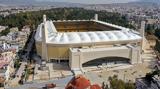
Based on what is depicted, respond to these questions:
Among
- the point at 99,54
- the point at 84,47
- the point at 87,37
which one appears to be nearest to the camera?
the point at 99,54

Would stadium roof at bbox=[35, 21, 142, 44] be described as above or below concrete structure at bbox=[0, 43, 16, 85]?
above

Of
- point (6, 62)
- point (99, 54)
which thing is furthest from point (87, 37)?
point (6, 62)

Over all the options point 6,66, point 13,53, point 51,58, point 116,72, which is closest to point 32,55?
point 13,53

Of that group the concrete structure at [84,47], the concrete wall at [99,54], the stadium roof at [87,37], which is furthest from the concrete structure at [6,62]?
the concrete wall at [99,54]

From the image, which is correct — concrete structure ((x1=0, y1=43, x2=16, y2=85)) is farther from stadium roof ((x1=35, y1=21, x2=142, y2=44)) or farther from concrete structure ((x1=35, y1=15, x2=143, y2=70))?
stadium roof ((x1=35, y1=21, x2=142, y2=44))

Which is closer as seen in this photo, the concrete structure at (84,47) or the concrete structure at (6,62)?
the concrete structure at (6,62)

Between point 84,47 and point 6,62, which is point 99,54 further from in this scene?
point 6,62

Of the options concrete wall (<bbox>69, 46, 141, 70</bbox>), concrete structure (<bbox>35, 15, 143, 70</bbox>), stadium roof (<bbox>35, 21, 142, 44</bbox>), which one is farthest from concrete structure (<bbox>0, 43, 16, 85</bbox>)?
concrete wall (<bbox>69, 46, 141, 70</bbox>)

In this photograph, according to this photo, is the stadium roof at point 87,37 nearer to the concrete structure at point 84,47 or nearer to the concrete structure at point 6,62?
the concrete structure at point 84,47

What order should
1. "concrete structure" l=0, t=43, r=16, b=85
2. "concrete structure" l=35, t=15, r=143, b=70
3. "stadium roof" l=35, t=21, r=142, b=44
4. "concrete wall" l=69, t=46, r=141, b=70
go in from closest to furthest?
"concrete structure" l=0, t=43, r=16, b=85 < "concrete wall" l=69, t=46, r=141, b=70 < "concrete structure" l=35, t=15, r=143, b=70 < "stadium roof" l=35, t=21, r=142, b=44

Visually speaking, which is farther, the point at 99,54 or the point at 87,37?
the point at 87,37

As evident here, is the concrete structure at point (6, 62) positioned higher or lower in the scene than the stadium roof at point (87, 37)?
lower

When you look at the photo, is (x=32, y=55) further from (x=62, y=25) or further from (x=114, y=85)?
(x=114, y=85)
